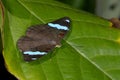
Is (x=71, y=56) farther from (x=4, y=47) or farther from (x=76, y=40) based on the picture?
(x=4, y=47)

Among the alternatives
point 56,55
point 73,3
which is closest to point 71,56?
point 56,55

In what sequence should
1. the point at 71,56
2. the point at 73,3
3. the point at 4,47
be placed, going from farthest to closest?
the point at 73,3, the point at 71,56, the point at 4,47

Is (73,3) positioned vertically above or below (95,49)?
below

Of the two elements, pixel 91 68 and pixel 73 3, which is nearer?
pixel 91 68
